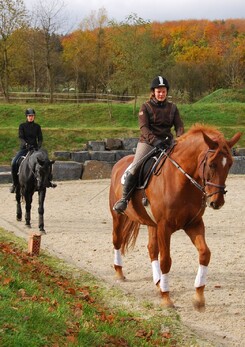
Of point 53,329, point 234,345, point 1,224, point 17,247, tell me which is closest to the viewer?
point 53,329

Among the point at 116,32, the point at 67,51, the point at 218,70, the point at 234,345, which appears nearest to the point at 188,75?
the point at 218,70

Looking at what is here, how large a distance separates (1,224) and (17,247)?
3195mm

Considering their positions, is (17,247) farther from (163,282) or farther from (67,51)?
(67,51)

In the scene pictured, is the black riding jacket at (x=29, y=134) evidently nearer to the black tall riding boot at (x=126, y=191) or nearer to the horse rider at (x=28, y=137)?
the horse rider at (x=28, y=137)

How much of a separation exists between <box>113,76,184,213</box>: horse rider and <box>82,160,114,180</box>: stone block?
13768 millimetres

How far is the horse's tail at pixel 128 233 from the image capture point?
8578 millimetres

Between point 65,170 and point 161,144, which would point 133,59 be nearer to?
point 65,170

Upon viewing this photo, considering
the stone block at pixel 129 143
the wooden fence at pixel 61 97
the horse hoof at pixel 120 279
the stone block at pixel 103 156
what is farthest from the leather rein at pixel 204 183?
the wooden fence at pixel 61 97

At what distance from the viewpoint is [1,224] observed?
13.2m

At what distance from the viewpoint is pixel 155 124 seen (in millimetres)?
7703

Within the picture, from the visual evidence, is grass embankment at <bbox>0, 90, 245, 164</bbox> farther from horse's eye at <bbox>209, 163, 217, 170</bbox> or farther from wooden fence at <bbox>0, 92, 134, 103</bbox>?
horse's eye at <bbox>209, 163, 217, 170</bbox>

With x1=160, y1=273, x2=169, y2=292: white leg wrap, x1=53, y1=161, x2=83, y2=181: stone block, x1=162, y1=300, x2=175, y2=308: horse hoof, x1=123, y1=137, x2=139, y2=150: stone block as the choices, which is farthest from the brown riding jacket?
x1=123, y1=137, x2=139, y2=150: stone block

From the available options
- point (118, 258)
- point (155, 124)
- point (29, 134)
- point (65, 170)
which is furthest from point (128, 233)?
point (65, 170)

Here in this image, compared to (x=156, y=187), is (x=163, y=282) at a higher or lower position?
lower
